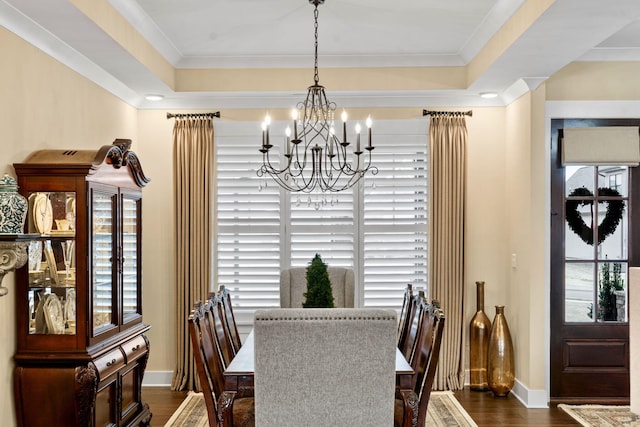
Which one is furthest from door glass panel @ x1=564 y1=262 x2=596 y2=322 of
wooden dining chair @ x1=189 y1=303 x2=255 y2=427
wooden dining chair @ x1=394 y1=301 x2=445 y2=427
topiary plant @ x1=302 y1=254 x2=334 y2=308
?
wooden dining chair @ x1=189 y1=303 x2=255 y2=427

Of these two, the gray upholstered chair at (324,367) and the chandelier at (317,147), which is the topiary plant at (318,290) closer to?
the chandelier at (317,147)

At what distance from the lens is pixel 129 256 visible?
4102mm

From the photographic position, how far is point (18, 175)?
3.25 m

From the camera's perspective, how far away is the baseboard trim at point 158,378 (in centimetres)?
539

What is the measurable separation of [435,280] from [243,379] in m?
2.79

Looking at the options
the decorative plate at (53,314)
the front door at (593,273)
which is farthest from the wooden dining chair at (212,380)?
the front door at (593,273)

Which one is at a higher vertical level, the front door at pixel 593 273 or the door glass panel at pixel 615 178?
the door glass panel at pixel 615 178

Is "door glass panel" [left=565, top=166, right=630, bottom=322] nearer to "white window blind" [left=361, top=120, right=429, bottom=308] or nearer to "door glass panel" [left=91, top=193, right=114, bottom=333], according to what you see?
"white window blind" [left=361, top=120, right=429, bottom=308]

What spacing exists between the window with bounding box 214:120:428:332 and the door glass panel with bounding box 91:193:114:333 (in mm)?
1751

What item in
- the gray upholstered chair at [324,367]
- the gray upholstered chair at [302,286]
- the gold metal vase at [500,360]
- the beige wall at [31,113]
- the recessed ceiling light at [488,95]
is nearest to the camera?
the gray upholstered chair at [324,367]

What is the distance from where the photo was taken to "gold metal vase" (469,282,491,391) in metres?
5.17

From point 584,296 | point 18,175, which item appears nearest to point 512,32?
point 584,296

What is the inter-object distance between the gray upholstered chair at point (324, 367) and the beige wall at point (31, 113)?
1.64 m

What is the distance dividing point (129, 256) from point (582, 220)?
3.58 m
